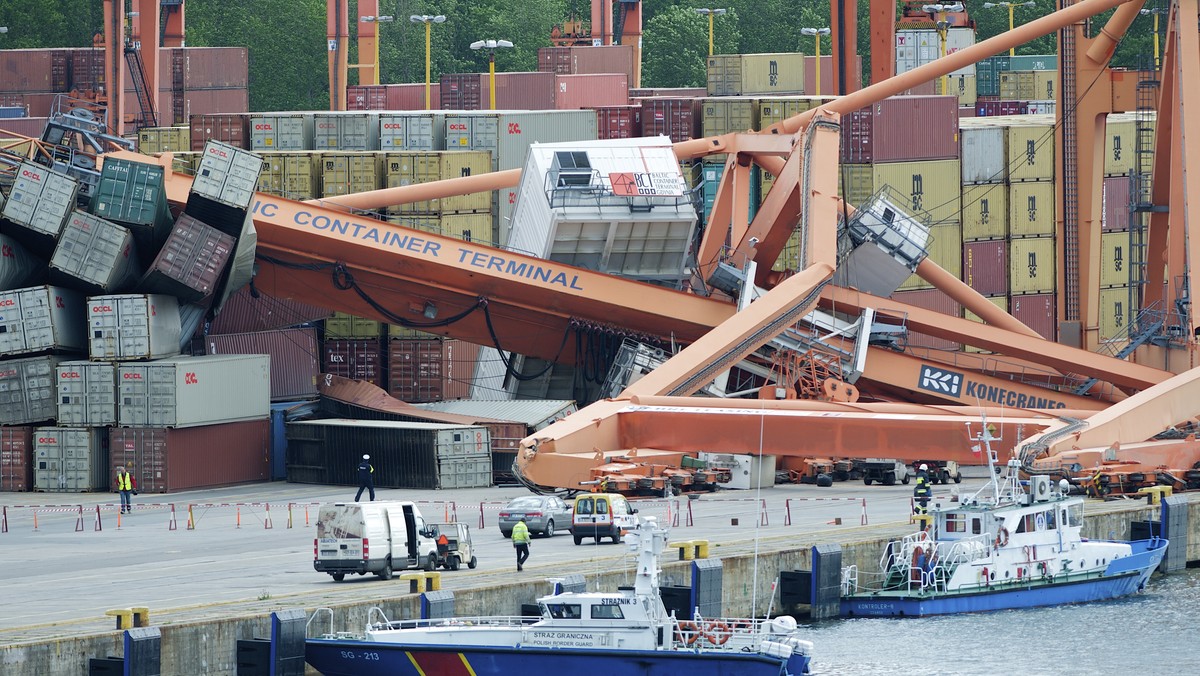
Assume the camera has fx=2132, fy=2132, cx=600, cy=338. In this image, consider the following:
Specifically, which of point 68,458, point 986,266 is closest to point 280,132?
point 68,458

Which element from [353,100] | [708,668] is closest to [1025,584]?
[708,668]

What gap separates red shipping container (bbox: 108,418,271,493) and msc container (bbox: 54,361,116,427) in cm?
68

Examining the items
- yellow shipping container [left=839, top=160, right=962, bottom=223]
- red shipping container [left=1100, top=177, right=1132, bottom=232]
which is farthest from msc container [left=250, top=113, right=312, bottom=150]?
red shipping container [left=1100, top=177, right=1132, bottom=232]

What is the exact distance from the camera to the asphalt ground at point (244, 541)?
134ft

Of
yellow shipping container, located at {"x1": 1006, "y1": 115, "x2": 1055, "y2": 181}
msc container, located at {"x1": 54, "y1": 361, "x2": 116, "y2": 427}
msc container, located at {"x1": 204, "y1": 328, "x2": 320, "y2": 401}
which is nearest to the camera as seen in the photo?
msc container, located at {"x1": 54, "y1": 361, "x2": 116, "y2": 427}

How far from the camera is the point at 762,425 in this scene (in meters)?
55.9

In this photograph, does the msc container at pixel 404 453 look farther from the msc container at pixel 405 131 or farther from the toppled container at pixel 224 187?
the msc container at pixel 405 131

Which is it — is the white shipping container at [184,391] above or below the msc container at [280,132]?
below

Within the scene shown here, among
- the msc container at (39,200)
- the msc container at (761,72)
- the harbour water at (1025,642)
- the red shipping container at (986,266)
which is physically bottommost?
the harbour water at (1025,642)

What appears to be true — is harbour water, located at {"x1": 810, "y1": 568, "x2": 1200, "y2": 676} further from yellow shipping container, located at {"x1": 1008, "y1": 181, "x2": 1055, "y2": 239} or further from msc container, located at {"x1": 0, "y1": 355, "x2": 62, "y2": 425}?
yellow shipping container, located at {"x1": 1008, "y1": 181, "x2": 1055, "y2": 239}

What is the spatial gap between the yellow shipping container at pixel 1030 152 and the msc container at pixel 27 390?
3966 cm

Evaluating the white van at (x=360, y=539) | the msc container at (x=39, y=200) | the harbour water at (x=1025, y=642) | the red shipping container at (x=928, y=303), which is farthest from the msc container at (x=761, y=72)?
the white van at (x=360, y=539)

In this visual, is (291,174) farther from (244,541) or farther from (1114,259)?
(1114,259)

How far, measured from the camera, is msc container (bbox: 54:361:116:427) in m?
63.4
